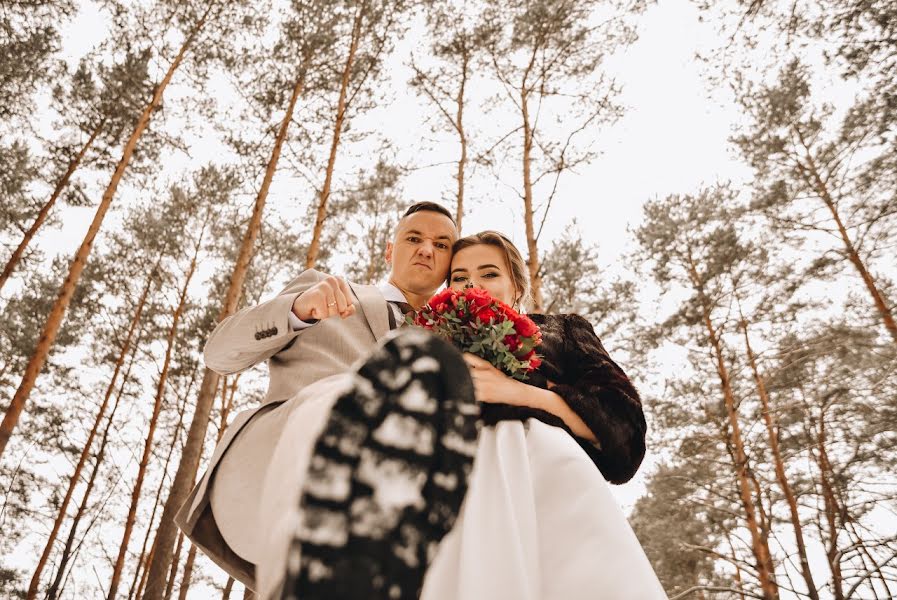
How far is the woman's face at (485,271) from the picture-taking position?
2.08m

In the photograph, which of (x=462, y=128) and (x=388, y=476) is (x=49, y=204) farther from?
(x=388, y=476)

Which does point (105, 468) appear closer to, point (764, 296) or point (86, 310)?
point (86, 310)

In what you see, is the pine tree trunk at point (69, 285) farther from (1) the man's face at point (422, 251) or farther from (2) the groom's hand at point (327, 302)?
(2) the groom's hand at point (327, 302)

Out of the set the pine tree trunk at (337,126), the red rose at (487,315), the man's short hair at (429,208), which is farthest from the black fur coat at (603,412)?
the pine tree trunk at (337,126)

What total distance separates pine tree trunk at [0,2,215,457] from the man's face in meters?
7.36

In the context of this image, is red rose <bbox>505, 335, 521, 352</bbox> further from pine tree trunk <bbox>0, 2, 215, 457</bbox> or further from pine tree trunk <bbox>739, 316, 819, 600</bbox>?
pine tree trunk <bbox>0, 2, 215, 457</bbox>

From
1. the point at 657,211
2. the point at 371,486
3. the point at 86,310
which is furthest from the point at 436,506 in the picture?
the point at 86,310

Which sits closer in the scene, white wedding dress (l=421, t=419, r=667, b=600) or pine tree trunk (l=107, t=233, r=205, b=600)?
white wedding dress (l=421, t=419, r=667, b=600)

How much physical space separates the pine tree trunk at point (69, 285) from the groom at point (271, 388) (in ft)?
25.0

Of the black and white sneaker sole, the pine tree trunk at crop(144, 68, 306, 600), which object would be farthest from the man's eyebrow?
the pine tree trunk at crop(144, 68, 306, 600)

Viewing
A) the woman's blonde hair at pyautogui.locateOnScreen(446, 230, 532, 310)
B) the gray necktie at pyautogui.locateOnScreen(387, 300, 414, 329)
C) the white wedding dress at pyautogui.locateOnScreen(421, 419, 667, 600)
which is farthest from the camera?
the woman's blonde hair at pyautogui.locateOnScreen(446, 230, 532, 310)

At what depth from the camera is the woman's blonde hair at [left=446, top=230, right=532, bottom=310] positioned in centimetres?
219

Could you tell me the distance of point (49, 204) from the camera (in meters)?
9.40

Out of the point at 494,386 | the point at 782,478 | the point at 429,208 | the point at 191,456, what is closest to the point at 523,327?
the point at 494,386
